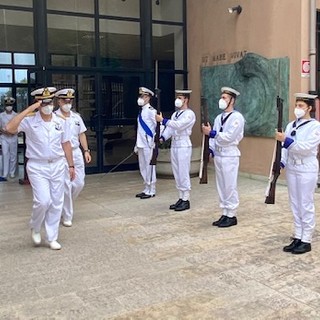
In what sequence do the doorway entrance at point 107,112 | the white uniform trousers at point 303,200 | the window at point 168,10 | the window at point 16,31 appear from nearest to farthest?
the white uniform trousers at point 303,200
the window at point 16,31
the doorway entrance at point 107,112
the window at point 168,10

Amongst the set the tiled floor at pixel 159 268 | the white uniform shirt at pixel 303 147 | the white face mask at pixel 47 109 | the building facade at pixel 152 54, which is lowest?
the tiled floor at pixel 159 268

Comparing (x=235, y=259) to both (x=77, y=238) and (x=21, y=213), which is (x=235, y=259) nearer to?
(x=77, y=238)

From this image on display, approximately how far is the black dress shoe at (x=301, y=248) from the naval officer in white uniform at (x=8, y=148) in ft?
24.0

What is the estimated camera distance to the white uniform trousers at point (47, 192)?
5.12 m

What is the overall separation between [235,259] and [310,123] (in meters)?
1.57

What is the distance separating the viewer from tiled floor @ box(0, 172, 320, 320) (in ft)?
12.5

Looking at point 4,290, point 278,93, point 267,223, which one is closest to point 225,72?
point 278,93

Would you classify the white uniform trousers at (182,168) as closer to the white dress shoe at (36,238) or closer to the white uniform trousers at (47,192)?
the white uniform trousers at (47,192)

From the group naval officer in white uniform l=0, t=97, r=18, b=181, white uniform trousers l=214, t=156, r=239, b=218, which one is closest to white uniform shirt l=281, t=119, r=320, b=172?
white uniform trousers l=214, t=156, r=239, b=218

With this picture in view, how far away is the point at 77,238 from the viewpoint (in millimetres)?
5793

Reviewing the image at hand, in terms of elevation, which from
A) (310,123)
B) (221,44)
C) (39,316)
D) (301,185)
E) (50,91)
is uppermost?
(221,44)

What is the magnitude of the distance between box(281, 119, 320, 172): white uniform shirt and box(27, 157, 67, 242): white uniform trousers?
2.41 m

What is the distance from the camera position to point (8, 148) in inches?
429

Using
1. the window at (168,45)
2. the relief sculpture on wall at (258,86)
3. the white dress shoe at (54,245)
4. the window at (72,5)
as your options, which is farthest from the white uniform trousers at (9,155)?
the white dress shoe at (54,245)
